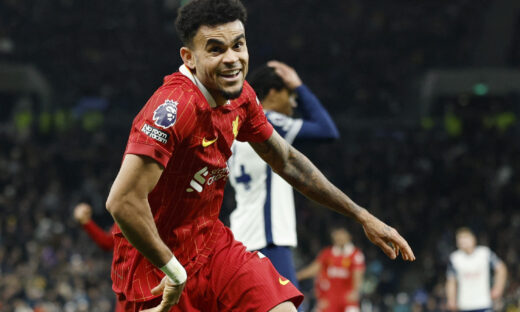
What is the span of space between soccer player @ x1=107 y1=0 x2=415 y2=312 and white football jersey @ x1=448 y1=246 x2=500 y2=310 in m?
6.86

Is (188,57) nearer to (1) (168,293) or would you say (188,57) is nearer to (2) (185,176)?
(2) (185,176)

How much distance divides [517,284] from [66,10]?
1539 centimetres

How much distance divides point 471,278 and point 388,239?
6874 mm

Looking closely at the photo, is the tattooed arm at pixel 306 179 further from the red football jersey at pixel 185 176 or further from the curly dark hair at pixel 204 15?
the curly dark hair at pixel 204 15

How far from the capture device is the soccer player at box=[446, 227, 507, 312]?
10188mm

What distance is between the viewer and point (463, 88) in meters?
21.1

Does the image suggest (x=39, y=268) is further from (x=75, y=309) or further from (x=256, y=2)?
(x=256, y=2)

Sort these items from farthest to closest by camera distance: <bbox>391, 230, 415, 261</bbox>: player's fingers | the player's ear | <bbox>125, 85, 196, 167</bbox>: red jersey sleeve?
<bbox>391, 230, 415, 261</bbox>: player's fingers → the player's ear → <bbox>125, 85, 196, 167</bbox>: red jersey sleeve

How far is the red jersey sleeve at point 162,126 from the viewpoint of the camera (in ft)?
10.2

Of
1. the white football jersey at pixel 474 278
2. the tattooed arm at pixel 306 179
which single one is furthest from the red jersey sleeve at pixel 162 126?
the white football jersey at pixel 474 278

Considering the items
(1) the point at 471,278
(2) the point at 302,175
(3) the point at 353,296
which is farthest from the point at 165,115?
(3) the point at 353,296

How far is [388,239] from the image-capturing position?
381 cm

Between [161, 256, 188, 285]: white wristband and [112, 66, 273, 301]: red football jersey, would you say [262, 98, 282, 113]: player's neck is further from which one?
[161, 256, 188, 285]: white wristband

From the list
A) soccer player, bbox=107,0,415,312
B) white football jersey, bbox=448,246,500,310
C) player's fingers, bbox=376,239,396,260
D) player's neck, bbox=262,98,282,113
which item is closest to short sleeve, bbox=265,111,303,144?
player's neck, bbox=262,98,282,113
